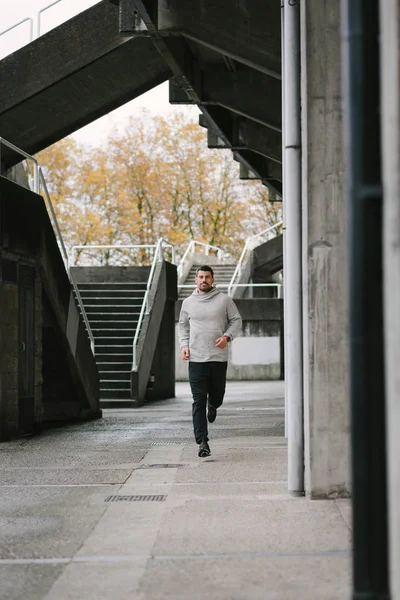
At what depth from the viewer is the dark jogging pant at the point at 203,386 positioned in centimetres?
977

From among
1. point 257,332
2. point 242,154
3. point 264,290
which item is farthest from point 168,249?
point 242,154

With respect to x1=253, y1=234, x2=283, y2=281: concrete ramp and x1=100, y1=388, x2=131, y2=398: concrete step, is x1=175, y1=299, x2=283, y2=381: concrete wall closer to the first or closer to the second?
x1=253, y1=234, x2=283, y2=281: concrete ramp

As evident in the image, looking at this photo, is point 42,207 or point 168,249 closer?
point 42,207

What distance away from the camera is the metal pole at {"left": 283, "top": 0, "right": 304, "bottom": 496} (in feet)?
24.2

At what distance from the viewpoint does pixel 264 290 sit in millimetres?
37531

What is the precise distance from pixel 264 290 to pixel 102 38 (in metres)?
19.7

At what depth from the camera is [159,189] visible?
4603 cm

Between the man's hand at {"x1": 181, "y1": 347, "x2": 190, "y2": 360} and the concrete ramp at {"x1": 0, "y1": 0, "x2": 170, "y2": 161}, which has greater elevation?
the concrete ramp at {"x1": 0, "y1": 0, "x2": 170, "y2": 161}

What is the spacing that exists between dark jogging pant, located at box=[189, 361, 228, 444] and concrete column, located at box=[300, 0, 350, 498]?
2.79m

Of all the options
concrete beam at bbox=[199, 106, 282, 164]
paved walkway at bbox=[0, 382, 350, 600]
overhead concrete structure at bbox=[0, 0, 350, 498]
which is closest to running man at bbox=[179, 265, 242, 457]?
paved walkway at bbox=[0, 382, 350, 600]

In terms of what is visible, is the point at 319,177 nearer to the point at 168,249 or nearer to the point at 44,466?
the point at 44,466

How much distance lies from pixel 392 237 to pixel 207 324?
22.9 feet

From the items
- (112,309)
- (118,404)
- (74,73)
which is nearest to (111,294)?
(112,309)

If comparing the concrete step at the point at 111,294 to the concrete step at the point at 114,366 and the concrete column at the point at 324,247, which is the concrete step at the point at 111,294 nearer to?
the concrete step at the point at 114,366
